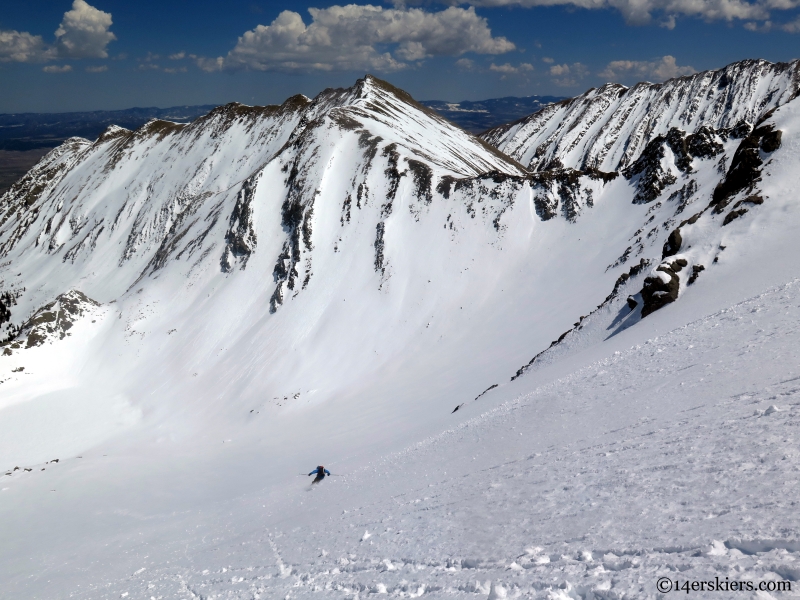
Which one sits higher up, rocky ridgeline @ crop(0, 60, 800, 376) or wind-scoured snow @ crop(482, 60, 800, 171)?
wind-scoured snow @ crop(482, 60, 800, 171)

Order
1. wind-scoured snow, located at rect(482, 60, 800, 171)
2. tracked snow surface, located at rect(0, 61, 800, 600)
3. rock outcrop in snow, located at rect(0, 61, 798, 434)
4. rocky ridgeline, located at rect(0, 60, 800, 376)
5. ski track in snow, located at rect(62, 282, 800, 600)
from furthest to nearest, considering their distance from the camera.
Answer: wind-scoured snow, located at rect(482, 60, 800, 171), rocky ridgeline, located at rect(0, 60, 800, 376), rock outcrop in snow, located at rect(0, 61, 798, 434), tracked snow surface, located at rect(0, 61, 800, 600), ski track in snow, located at rect(62, 282, 800, 600)

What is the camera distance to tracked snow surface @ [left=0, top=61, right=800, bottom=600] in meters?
9.95

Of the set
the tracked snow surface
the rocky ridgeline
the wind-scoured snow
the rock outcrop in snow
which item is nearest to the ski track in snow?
the tracked snow surface

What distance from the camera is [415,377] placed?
4284cm

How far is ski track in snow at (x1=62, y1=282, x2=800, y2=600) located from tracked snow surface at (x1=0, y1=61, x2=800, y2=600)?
0.07 m

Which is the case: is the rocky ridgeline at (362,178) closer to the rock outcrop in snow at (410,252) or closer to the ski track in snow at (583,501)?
the rock outcrop in snow at (410,252)

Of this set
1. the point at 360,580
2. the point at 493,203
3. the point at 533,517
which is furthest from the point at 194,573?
the point at 493,203

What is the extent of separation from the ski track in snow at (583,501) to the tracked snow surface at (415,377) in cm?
7

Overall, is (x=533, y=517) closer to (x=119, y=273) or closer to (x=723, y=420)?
(x=723, y=420)

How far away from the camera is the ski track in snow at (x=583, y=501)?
26.3 feet

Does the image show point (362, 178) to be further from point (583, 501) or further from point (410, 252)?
point (583, 501)

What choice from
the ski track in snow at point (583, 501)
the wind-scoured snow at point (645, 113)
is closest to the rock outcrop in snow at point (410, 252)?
the ski track in snow at point (583, 501)

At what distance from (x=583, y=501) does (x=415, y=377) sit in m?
32.6

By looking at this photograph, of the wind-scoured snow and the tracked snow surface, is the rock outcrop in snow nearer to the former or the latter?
the tracked snow surface
